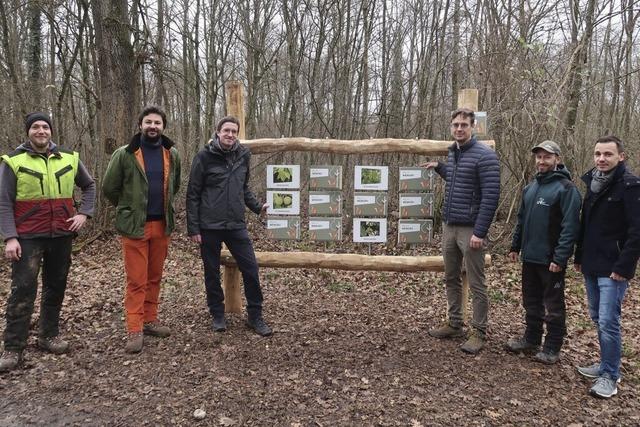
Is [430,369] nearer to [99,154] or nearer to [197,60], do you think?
[99,154]

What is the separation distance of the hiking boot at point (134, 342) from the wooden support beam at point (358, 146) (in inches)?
89.6

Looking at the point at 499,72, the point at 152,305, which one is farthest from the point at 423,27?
the point at 152,305

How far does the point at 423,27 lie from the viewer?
13391 millimetres

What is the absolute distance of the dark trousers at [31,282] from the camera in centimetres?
397

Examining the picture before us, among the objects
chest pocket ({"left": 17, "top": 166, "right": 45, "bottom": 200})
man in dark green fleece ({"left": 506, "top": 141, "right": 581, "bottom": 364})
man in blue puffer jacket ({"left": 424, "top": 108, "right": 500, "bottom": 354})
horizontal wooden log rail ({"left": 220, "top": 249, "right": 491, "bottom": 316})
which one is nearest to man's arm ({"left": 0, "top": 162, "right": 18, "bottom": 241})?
chest pocket ({"left": 17, "top": 166, "right": 45, "bottom": 200})

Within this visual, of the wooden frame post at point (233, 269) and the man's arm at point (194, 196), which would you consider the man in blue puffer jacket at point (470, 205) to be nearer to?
the wooden frame post at point (233, 269)

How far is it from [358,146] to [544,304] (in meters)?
2.49

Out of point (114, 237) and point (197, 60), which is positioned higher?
point (197, 60)

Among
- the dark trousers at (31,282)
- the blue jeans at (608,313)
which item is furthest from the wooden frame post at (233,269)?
the blue jeans at (608,313)

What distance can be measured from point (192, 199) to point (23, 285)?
1677mm

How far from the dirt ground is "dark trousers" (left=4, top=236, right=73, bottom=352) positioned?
35cm

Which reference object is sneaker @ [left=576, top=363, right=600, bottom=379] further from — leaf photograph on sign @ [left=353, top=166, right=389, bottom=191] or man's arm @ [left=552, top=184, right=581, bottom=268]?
leaf photograph on sign @ [left=353, top=166, right=389, bottom=191]

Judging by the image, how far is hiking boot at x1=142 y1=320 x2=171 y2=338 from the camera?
4703 millimetres

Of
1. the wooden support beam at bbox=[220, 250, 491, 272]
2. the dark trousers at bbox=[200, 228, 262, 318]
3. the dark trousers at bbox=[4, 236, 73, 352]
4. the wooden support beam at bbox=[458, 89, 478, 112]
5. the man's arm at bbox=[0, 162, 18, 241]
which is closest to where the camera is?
the man's arm at bbox=[0, 162, 18, 241]
